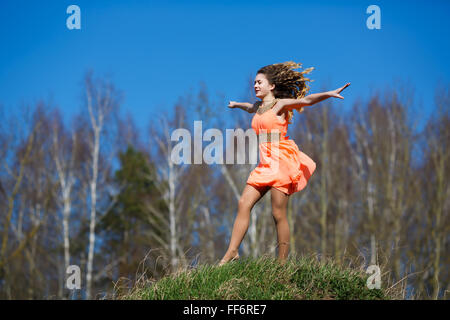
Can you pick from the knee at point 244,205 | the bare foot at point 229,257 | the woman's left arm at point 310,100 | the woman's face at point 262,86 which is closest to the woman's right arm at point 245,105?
the woman's face at point 262,86

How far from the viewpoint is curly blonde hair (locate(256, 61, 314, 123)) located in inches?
203

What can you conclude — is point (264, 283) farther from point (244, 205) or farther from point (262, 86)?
point (262, 86)

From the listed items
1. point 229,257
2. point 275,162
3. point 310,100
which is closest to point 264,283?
point 229,257

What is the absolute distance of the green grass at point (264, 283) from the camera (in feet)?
13.3

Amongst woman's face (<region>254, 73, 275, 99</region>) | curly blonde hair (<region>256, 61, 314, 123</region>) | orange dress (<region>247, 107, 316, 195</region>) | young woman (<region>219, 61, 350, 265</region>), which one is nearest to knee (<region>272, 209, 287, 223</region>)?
young woman (<region>219, 61, 350, 265</region>)

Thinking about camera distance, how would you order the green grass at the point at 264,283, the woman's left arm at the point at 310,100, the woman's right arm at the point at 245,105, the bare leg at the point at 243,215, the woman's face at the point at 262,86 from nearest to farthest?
1. the green grass at the point at 264,283
2. the woman's left arm at the point at 310,100
3. the bare leg at the point at 243,215
4. the woman's face at the point at 262,86
5. the woman's right arm at the point at 245,105

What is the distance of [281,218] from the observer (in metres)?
4.91

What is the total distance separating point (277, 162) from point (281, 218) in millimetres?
583

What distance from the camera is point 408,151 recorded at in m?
17.6

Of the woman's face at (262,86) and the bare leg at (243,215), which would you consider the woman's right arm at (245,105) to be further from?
the bare leg at (243,215)

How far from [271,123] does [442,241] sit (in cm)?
1394

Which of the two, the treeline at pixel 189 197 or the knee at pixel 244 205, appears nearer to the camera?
the knee at pixel 244 205

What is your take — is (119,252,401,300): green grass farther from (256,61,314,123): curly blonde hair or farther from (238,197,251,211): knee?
(256,61,314,123): curly blonde hair

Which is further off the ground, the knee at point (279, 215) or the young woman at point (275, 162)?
the young woman at point (275, 162)
